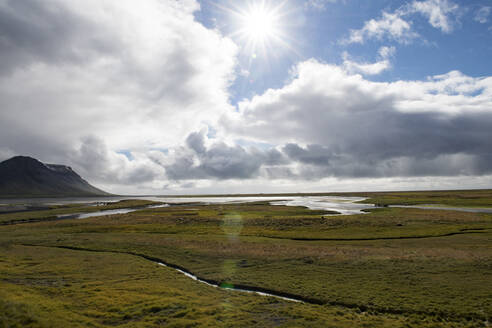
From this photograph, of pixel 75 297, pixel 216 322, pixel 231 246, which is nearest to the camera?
pixel 216 322

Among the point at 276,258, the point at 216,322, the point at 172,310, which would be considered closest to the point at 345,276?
the point at 276,258

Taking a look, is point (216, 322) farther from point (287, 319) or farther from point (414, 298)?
point (414, 298)

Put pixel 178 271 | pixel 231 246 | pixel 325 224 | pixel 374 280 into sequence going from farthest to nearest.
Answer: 1. pixel 325 224
2. pixel 231 246
3. pixel 178 271
4. pixel 374 280

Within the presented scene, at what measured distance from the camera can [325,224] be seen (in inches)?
2766

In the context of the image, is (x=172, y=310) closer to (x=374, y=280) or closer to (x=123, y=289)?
(x=123, y=289)

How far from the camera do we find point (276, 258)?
119 feet

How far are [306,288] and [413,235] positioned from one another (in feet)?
132

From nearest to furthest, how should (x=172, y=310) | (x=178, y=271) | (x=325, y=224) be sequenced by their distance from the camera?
(x=172, y=310), (x=178, y=271), (x=325, y=224)

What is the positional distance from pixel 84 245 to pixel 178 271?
2486cm

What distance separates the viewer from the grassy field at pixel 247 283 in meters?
19.3

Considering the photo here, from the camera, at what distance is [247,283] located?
27.3 metres

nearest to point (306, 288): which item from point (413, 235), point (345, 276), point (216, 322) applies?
point (345, 276)

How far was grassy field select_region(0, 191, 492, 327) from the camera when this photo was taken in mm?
19328

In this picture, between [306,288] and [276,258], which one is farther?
[276,258]
